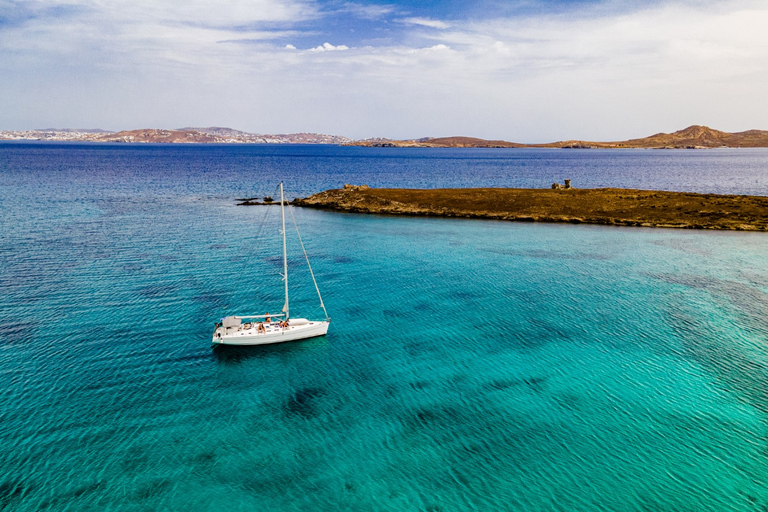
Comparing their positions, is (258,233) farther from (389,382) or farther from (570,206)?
(570,206)

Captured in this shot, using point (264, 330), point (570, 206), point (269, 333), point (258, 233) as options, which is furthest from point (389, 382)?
point (570, 206)

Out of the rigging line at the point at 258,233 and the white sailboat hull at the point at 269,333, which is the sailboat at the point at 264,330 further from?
the rigging line at the point at 258,233

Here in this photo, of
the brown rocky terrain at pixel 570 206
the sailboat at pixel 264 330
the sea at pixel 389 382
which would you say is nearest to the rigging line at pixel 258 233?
the sea at pixel 389 382

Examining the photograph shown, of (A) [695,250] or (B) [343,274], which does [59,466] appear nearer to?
(B) [343,274]

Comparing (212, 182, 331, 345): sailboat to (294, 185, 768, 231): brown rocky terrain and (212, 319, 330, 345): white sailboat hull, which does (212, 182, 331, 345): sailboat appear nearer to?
(212, 319, 330, 345): white sailboat hull

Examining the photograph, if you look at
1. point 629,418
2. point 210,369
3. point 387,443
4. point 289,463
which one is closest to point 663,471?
point 629,418
